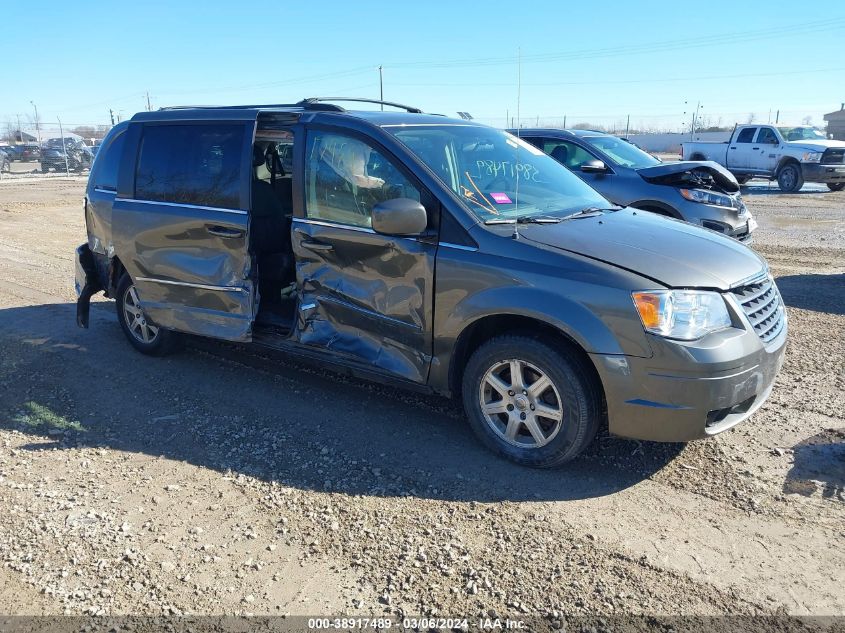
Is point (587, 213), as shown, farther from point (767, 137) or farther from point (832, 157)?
point (767, 137)

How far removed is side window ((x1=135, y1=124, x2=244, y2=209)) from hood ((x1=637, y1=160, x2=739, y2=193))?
5973 mm

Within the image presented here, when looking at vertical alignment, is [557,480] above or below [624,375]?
below

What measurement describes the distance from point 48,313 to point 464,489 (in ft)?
19.0

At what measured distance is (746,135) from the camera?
21859 millimetres

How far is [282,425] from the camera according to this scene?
4.51m

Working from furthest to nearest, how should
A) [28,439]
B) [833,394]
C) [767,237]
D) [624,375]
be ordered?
1. [767,237]
2. [833,394]
3. [28,439]
4. [624,375]

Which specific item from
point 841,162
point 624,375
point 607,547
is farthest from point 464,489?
point 841,162

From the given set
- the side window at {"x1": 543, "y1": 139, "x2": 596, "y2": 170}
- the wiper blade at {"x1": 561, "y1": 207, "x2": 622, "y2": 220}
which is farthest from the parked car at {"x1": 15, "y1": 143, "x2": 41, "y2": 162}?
the wiper blade at {"x1": 561, "y1": 207, "x2": 622, "y2": 220}

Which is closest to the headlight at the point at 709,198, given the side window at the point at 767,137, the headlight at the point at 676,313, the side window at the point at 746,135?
the headlight at the point at 676,313

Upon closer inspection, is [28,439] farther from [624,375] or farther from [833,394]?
[833,394]

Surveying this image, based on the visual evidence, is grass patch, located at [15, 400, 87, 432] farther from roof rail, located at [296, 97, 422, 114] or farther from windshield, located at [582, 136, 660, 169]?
windshield, located at [582, 136, 660, 169]

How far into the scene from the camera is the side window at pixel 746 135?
2164 centimetres

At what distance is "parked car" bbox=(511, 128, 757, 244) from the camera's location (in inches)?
336

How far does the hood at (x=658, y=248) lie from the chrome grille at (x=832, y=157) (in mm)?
18668
